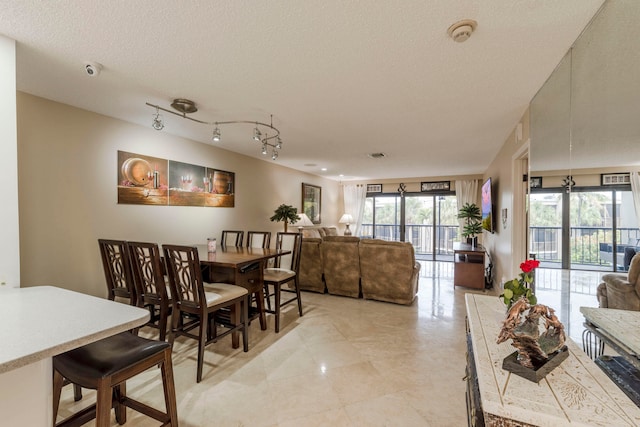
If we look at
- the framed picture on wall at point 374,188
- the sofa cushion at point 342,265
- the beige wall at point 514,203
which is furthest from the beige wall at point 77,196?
the framed picture on wall at point 374,188

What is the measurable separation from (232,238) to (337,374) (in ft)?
8.85

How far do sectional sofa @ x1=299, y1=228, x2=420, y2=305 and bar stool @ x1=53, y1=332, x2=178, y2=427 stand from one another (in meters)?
2.96

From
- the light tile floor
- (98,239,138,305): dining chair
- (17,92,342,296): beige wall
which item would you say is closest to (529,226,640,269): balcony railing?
the light tile floor

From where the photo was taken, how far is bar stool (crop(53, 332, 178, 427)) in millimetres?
1179

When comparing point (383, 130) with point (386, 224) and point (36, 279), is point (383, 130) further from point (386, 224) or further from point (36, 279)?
point (386, 224)

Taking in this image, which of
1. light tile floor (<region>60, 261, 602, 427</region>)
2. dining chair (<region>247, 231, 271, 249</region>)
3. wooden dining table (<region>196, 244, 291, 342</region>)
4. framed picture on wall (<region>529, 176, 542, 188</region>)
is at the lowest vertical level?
light tile floor (<region>60, 261, 602, 427</region>)

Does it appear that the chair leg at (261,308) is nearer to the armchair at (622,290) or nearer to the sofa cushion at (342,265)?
the sofa cushion at (342,265)

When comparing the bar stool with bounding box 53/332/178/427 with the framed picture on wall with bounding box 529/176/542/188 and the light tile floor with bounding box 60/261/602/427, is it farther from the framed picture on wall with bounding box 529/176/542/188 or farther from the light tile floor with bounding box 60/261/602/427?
the framed picture on wall with bounding box 529/176/542/188

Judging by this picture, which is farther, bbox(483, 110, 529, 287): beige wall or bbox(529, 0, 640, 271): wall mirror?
bbox(483, 110, 529, 287): beige wall

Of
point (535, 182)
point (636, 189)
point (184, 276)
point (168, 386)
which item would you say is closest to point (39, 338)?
point (168, 386)

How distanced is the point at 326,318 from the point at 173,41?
10.1 ft

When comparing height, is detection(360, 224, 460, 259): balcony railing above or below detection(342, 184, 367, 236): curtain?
below

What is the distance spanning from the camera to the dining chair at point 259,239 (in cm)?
368

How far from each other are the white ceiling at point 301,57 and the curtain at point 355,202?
17.4 ft
